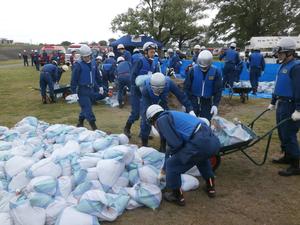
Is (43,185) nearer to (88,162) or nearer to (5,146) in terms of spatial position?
(88,162)

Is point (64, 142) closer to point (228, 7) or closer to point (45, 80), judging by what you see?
point (45, 80)

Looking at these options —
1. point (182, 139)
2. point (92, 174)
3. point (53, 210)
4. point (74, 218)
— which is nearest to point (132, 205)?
point (92, 174)

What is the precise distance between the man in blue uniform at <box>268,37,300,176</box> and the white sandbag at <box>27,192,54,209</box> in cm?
319

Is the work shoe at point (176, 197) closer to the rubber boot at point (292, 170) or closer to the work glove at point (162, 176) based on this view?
the work glove at point (162, 176)

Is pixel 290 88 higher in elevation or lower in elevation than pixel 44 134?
higher

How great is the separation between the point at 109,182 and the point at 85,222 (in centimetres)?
84

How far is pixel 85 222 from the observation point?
138 inches

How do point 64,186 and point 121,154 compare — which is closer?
→ point 64,186

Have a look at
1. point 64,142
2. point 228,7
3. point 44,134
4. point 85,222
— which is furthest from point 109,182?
point 228,7

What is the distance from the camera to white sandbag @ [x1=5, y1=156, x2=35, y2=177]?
454cm

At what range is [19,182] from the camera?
172 inches

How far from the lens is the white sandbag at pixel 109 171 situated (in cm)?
429

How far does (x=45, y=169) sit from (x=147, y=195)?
1.33m

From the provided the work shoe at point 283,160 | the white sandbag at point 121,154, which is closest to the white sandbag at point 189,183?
the white sandbag at point 121,154
